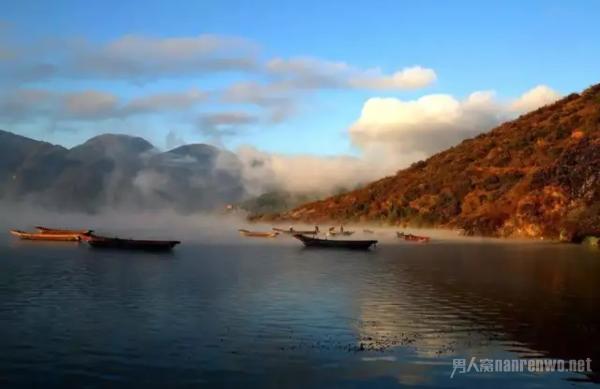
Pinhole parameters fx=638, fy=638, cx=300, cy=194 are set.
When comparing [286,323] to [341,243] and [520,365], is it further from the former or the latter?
[341,243]

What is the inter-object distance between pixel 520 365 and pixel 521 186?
126970mm

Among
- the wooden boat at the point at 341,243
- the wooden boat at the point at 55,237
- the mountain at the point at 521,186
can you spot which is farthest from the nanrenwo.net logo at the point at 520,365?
the wooden boat at the point at 55,237

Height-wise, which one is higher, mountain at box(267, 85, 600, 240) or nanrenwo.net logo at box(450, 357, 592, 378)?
mountain at box(267, 85, 600, 240)

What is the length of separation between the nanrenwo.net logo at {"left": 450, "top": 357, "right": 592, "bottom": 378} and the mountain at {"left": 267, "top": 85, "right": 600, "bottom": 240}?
9443 cm

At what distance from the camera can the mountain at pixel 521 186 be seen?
425 ft

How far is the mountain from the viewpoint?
130m

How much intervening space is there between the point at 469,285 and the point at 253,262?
101 feet

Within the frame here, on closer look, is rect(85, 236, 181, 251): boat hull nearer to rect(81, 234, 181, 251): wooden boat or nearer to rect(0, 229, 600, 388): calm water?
rect(81, 234, 181, 251): wooden boat

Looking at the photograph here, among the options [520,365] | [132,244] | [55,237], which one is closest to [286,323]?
[520,365]

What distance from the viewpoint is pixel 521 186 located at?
483ft

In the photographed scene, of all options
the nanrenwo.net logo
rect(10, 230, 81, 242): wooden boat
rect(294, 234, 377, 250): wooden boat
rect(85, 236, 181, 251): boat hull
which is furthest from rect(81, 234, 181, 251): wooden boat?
the nanrenwo.net logo

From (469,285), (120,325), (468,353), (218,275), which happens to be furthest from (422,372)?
(218,275)

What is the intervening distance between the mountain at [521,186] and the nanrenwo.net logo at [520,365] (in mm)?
94426

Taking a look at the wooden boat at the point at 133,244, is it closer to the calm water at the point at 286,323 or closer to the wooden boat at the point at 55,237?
the wooden boat at the point at 55,237
